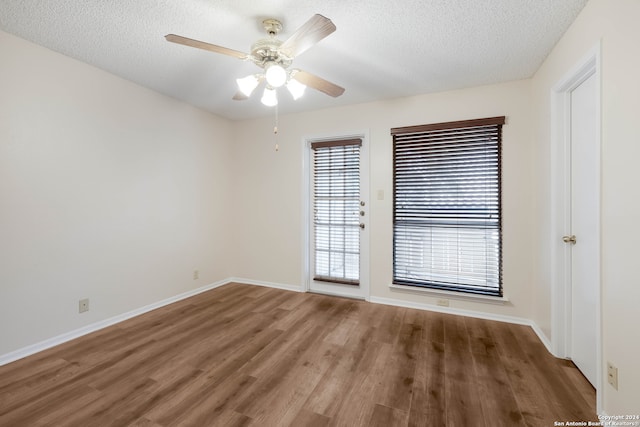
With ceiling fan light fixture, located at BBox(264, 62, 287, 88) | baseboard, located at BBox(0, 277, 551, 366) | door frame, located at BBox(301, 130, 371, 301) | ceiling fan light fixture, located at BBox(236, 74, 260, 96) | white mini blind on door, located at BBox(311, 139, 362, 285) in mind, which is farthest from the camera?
white mini blind on door, located at BBox(311, 139, 362, 285)

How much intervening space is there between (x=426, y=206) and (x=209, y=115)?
3249mm

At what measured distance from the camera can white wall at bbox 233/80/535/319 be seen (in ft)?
9.09

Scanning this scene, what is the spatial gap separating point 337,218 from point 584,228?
2461 mm

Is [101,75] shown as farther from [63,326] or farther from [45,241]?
[63,326]

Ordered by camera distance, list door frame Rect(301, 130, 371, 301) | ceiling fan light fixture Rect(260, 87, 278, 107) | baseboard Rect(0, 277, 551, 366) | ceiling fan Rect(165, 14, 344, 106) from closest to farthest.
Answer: ceiling fan Rect(165, 14, 344, 106) < ceiling fan light fixture Rect(260, 87, 278, 107) < baseboard Rect(0, 277, 551, 366) < door frame Rect(301, 130, 371, 301)

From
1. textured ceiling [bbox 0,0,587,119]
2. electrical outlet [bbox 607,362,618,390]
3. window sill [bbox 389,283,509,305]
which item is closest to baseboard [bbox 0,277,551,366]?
window sill [bbox 389,283,509,305]

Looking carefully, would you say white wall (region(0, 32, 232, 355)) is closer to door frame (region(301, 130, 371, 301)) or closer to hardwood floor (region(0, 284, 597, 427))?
hardwood floor (region(0, 284, 597, 427))

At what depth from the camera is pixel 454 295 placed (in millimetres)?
3000

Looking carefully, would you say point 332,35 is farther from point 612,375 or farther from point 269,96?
point 612,375

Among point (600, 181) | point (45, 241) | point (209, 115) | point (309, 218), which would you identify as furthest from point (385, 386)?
point (209, 115)

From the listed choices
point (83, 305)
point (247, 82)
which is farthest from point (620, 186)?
point (83, 305)

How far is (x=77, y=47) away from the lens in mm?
2229

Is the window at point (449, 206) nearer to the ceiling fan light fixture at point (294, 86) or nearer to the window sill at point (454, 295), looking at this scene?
the window sill at point (454, 295)

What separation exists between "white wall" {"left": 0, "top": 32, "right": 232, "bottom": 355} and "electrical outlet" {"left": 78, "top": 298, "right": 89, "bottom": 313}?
0.17ft
